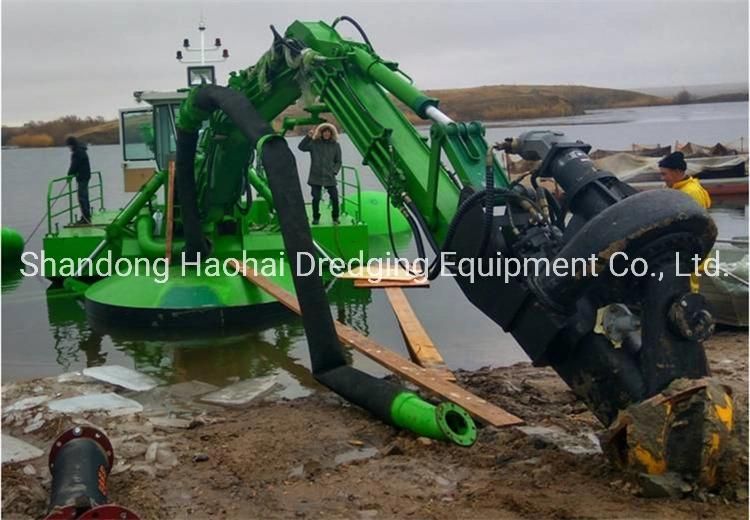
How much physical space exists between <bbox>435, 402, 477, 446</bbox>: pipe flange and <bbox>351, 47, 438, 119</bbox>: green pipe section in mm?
2049

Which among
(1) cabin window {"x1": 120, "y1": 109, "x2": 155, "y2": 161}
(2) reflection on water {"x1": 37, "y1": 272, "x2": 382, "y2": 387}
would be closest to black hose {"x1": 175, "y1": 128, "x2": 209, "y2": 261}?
(2) reflection on water {"x1": 37, "y1": 272, "x2": 382, "y2": 387}

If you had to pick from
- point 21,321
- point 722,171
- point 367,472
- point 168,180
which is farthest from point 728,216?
point 367,472

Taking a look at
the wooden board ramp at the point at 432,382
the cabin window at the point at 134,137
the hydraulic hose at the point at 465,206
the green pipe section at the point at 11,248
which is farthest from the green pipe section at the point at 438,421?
the green pipe section at the point at 11,248

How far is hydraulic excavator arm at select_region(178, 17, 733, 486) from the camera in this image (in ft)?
13.4

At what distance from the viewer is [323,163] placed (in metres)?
13.0

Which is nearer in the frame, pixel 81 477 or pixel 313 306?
pixel 81 477

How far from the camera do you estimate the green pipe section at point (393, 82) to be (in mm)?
5969

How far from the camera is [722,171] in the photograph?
22.1m

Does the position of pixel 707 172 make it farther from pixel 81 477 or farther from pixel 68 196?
pixel 81 477

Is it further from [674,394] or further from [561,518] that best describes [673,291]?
[561,518]

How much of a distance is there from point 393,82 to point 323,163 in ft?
22.2

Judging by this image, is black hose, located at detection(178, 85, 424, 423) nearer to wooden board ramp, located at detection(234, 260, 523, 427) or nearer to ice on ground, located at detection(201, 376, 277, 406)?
wooden board ramp, located at detection(234, 260, 523, 427)

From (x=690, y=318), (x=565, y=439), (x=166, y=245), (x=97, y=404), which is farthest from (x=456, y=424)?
(x=166, y=245)

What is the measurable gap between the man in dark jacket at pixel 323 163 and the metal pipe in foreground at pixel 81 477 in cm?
804
